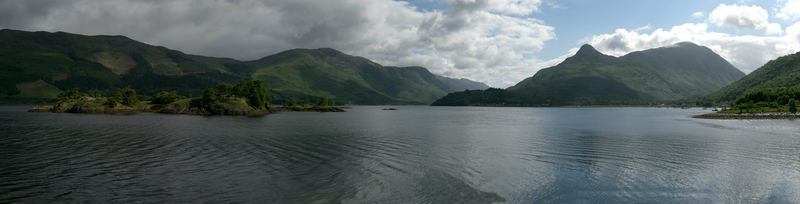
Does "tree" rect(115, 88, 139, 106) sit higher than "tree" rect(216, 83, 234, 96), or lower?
lower

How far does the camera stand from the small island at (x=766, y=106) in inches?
5094

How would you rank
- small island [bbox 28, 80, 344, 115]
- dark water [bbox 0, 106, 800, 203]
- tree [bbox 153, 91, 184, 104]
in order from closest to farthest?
dark water [bbox 0, 106, 800, 203]
small island [bbox 28, 80, 344, 115]
tree [bbox 153, 91, 184, 104]

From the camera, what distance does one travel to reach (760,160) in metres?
36.1

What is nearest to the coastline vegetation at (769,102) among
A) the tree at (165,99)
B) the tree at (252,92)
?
the tree at (252,92)

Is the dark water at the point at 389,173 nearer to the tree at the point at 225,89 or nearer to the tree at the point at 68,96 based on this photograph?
the tree at the point at 225,89

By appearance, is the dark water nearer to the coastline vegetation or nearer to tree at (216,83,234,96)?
tree at (216,83,234,96)

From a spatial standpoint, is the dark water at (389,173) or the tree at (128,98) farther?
the tree at (128,98)

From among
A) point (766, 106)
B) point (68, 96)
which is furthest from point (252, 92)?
point (766, 106)

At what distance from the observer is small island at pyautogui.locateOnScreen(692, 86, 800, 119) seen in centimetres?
12938

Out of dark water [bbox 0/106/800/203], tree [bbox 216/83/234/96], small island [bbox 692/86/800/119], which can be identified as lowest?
dark water [bbox 0/106/800/203]

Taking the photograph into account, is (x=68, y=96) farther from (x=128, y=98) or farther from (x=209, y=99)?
(x=209, y=99)

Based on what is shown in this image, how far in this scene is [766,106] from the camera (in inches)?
5960

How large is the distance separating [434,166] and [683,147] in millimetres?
37431

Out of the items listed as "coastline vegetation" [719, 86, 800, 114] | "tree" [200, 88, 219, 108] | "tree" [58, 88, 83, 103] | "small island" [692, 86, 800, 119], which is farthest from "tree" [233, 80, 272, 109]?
"coastline vegetation" [719, 86, 800, 114]
